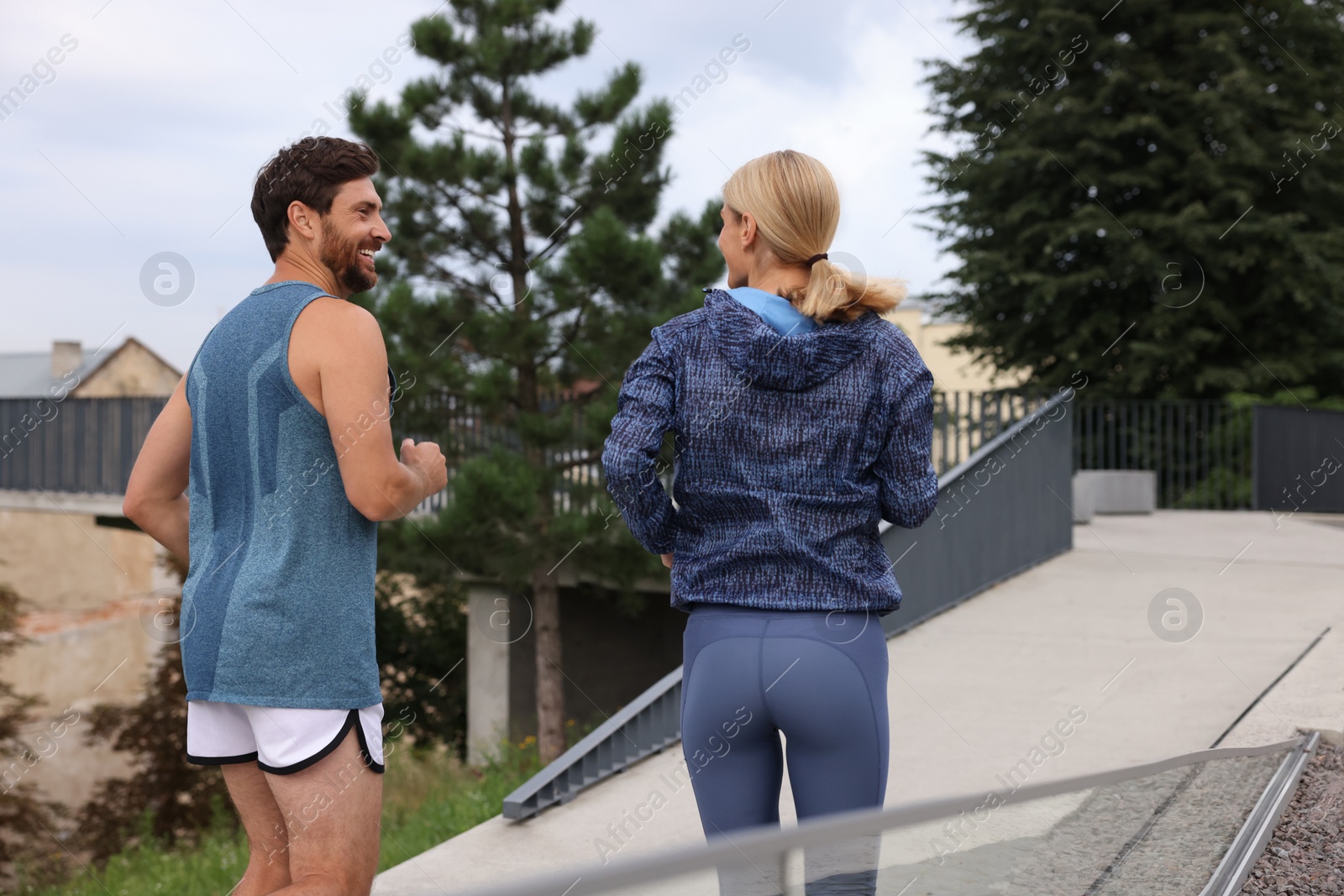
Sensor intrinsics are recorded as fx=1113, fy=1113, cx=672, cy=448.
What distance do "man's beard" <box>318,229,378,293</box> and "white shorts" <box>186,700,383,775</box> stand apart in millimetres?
682

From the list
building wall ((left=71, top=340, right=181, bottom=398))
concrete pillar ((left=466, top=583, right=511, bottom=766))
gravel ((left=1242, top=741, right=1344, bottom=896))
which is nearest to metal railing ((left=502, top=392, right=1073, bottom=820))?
gravel ((left=1242, top=741, right=1344, bottom=896))

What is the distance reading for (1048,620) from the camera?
6727mm

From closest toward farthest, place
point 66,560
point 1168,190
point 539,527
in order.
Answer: point 539,527, point 1168,190, point 66,560

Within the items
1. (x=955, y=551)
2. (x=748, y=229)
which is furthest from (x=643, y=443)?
(x=955, y=551)

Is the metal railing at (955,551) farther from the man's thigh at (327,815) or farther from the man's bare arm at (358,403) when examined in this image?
the man's bare arm at (358,403)

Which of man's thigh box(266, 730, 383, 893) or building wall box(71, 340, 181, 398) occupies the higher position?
building wall box(71, 340, 181, 398)

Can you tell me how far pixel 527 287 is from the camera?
12.5m

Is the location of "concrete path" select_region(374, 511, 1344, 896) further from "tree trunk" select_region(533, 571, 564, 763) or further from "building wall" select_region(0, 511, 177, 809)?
"building wall" select_region(0, 511, 177, 809)

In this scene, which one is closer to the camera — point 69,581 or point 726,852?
point 726,852

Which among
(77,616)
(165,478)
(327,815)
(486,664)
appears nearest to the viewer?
(327,815)

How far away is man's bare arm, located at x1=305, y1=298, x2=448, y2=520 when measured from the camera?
169 centimetres

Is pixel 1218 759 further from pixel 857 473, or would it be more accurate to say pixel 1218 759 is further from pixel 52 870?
pixel 52 870

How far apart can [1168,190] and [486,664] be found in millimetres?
14518

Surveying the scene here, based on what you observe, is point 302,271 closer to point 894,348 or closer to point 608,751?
point 894,348
